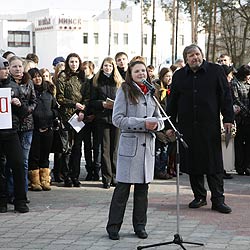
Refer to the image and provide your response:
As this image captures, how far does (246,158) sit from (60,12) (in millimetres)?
86860

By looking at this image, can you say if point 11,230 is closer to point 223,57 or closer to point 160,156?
point 160,156


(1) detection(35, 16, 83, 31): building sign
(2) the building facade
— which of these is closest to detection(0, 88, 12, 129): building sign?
(2) the building facade

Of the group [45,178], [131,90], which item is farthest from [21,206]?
[131,90]

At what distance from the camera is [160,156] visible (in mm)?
11461

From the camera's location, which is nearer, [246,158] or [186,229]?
[186,229]

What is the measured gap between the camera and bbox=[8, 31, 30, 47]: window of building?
94875 millimetres

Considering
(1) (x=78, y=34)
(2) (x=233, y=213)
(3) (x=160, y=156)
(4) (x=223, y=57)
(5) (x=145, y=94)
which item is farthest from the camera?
(1) (x=78, y=34)

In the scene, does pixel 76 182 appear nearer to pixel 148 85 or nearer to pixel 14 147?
pixel 14 147

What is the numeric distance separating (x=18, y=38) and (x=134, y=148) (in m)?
91.2

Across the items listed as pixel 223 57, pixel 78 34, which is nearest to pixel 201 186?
pixel 223 57

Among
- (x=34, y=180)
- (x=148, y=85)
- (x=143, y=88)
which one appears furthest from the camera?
(x=34, y=180)

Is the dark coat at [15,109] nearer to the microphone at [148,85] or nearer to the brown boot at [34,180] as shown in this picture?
the brown boot at [34,180]

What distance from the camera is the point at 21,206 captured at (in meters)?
8.40

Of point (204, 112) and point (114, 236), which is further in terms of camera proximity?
point (204, 112)
